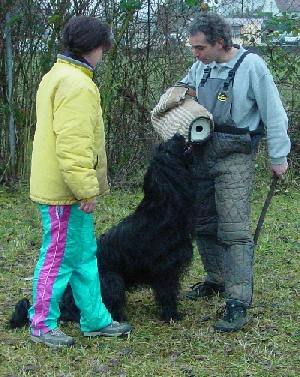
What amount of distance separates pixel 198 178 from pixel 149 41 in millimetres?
4673

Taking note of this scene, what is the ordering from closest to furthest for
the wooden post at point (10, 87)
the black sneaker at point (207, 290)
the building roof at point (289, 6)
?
the black sneaker at point (207, 290), the wooden post at point (10, 87), the building roof at point (289, 6)

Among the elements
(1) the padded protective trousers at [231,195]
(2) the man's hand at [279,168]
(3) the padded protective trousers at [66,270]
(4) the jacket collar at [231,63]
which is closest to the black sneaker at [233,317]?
(1) the padded protective trousers at [231,195]

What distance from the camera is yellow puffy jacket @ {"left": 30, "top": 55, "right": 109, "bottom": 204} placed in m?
4.09

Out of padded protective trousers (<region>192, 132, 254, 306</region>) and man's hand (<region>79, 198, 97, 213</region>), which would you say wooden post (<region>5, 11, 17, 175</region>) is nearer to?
padded protective trousers (<region>192, 132, 254, 306</region>)

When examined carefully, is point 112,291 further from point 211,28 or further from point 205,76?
point 211,28

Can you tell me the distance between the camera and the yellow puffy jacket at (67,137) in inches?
161

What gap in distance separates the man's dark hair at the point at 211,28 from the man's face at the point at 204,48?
0.07 ft

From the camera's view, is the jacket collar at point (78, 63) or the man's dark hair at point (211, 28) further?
the man's dark hair at point (211, 28)

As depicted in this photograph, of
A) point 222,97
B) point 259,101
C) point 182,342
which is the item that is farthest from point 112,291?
point 259,101

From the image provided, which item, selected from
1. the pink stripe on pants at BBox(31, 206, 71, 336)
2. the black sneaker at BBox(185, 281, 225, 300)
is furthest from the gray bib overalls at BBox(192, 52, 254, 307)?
the pink stripe on pants at BBox(31, 206, 71, 336)

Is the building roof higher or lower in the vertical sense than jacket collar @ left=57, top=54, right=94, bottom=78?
higher

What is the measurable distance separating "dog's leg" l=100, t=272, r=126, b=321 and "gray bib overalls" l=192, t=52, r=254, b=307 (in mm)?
685

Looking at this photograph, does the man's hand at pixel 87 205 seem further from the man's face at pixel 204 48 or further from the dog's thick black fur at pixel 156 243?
the man's face at pixel 204 48

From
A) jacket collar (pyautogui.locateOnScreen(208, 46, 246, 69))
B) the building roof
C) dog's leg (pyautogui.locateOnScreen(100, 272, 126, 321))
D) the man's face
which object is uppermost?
the building roof
